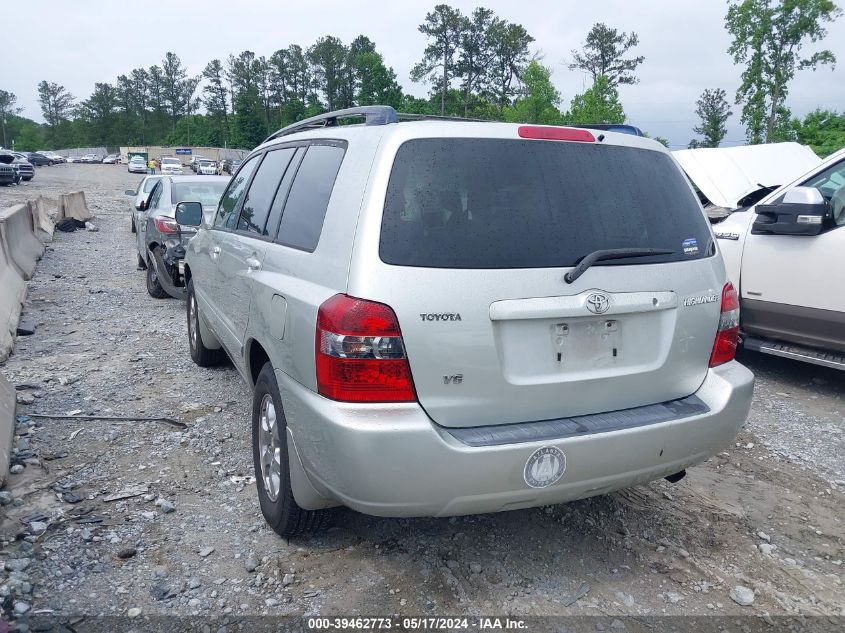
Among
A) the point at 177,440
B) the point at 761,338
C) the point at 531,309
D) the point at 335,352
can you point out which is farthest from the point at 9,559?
the point at 761,338

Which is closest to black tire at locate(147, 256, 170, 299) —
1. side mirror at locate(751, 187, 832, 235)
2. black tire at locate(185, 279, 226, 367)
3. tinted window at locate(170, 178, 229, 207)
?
tinted window at locate(170, 178, 229, 207)

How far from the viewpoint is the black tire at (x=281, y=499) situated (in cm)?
301

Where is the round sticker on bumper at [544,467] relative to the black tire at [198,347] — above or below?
above

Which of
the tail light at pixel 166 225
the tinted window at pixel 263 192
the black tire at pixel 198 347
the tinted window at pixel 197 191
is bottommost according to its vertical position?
the black tire at pixel 198 347

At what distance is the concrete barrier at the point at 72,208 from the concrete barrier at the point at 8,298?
10.9 meters

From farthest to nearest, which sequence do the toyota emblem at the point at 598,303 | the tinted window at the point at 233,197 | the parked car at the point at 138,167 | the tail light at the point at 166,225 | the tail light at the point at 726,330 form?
1. the parked car at the point at 138,167
2. the tail light at the point at 166,225
3. the tinted window at the point at 233,197
4. the tail light at the point at 726,330
5. the toyota emblem at the point at 598,303

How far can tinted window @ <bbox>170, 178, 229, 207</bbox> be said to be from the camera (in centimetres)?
892

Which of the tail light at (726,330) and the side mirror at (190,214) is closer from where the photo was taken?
the tail light at (726,330)

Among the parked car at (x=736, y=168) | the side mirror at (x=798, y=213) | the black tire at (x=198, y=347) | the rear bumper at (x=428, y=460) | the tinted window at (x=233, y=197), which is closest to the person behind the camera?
the rear bumper at (x=428, y=460)

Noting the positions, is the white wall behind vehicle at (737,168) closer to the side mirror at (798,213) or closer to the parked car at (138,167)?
the side mirror at (798,213)

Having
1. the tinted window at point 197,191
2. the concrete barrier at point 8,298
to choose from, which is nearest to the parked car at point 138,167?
the tinted window at point 197,191

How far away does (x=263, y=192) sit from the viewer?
3.99 metres

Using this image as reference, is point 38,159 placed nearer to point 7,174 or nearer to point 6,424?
point 7,174

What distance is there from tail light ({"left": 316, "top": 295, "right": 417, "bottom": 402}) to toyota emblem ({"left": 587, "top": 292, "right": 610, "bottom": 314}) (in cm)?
76
